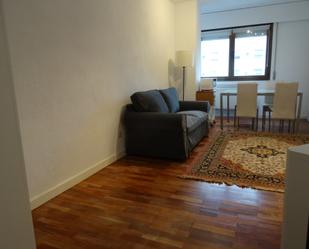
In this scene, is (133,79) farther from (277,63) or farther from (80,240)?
(277,63)

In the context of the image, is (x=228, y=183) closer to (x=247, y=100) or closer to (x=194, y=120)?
(x=194, y=120)

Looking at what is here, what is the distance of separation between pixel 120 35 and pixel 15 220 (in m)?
2.72

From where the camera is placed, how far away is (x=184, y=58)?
4.70 meters

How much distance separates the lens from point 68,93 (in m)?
2.38

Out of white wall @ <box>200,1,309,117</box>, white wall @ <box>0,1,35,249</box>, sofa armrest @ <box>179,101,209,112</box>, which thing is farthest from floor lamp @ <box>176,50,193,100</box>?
white wall @ <box>0,1,35,249</box>

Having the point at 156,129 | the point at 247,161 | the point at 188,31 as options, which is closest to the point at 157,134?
the point at 156,129

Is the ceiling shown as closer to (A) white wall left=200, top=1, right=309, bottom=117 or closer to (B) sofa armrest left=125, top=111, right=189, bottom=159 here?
(A) white wall left=200, top=1, right=309, bottom=117

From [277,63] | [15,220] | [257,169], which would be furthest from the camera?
[277,63]

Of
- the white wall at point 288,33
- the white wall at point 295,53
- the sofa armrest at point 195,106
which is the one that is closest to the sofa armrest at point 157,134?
the sofa armrest at point 195,106

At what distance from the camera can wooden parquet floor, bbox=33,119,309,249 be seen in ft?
5.30

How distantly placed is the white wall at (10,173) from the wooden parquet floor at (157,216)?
717mm

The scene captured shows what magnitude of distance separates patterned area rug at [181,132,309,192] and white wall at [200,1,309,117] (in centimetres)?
195

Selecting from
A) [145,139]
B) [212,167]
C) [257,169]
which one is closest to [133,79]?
[145,139]

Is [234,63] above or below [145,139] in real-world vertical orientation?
above
